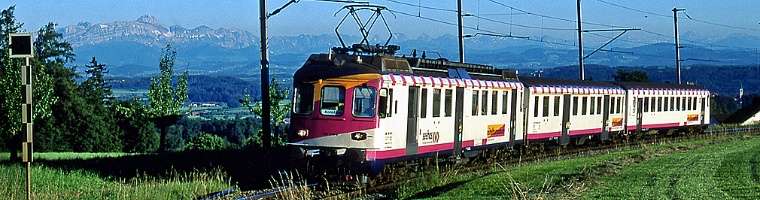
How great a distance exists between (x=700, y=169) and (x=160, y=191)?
978 centimetres

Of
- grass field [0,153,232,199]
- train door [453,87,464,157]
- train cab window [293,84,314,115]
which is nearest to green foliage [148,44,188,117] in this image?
grass field [0,153,232,199]

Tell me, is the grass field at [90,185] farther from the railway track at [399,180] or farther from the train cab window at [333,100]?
the train cab window at [333,100]

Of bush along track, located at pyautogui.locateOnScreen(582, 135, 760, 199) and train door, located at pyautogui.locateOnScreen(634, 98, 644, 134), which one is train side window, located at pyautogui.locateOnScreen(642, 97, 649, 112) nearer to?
train door, located at pyautogui.locateOnScreen(634, 98, 644, 134)

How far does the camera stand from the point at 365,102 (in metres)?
18.4

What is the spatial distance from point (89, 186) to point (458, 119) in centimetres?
799

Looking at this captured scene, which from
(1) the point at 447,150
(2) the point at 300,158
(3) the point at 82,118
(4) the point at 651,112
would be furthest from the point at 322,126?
(3) the point at 82,118

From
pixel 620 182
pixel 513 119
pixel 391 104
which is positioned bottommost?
pixel 620 182

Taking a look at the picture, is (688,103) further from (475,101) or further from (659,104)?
(475,101)

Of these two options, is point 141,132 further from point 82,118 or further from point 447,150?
point 447,150

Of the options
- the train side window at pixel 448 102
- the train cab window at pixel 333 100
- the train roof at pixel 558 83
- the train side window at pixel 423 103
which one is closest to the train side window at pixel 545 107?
the train roof at pixel 558 83

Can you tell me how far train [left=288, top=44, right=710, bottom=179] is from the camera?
18422 mm

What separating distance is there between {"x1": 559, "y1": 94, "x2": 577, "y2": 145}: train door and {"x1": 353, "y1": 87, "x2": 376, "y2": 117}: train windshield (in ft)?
39.6

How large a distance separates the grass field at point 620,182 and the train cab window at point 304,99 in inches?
104

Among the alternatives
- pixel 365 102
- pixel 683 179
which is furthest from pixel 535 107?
pixel 683 179
